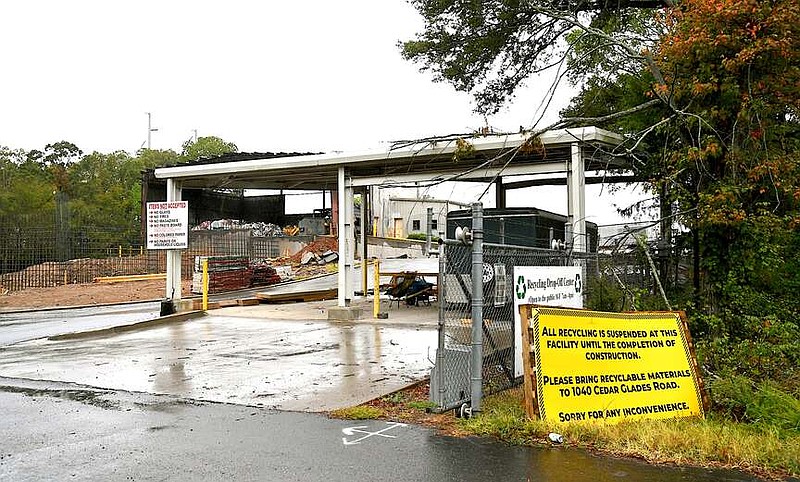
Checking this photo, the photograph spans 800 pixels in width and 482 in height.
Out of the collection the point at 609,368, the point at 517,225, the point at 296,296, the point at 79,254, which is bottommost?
the point at 296,296

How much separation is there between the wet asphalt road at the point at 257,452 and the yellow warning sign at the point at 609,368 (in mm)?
749

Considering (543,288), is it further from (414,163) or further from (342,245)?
(342,245)

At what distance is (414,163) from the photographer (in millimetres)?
17438

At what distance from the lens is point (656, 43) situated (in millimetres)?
11000

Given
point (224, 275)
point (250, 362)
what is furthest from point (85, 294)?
point (250, 362)

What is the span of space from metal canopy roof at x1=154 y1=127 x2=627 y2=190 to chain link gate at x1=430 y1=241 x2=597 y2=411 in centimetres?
337

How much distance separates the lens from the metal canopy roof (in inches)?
565

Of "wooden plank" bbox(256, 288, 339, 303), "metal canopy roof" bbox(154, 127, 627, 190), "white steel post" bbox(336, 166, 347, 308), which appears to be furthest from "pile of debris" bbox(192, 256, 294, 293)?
"white steel post" bbox(336, 166, 347, 308)

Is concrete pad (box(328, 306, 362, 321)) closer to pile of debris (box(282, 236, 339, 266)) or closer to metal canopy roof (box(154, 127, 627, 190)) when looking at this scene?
metal canopy roof (box(154, 127, 627, 190))

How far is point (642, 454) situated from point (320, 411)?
3355mm

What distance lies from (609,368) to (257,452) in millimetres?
3322

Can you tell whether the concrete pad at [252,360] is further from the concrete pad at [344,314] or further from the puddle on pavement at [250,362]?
the concrete pad at [344,314]

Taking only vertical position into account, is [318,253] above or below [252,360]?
above

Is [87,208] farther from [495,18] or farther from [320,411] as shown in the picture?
[320,411]
